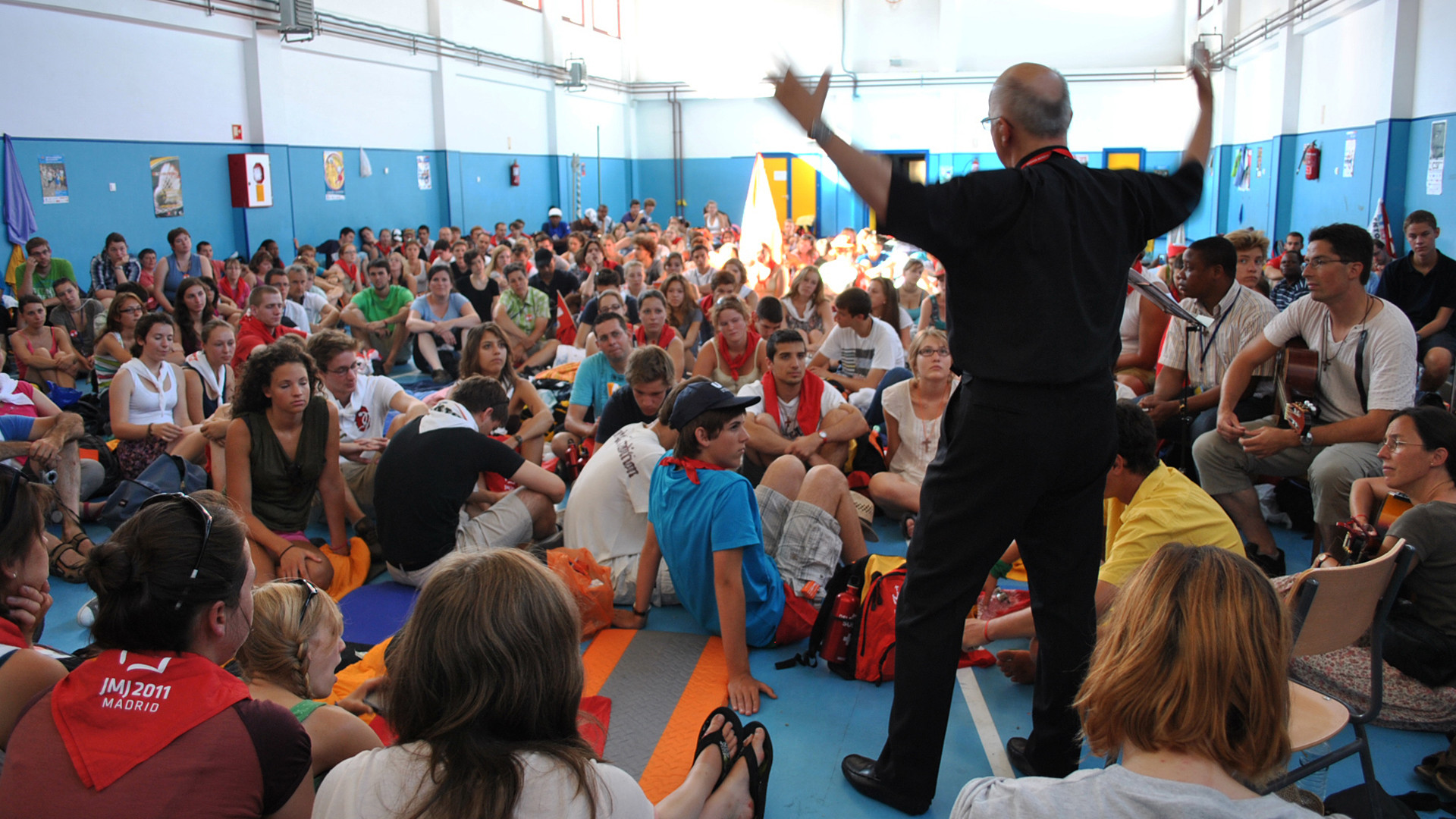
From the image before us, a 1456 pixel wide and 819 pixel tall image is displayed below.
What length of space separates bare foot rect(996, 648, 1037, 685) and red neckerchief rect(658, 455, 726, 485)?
1305mm

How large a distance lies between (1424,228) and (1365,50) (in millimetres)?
7459

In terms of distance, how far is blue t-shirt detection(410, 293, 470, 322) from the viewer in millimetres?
10062

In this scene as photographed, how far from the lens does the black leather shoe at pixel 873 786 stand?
275 cm

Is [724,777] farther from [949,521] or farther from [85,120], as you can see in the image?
[85,120]

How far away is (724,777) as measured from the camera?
2594 mm

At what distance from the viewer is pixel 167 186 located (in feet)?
40.8

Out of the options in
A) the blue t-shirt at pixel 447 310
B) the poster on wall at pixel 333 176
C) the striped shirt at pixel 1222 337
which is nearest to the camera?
the striped shirt at pixel 1222 337

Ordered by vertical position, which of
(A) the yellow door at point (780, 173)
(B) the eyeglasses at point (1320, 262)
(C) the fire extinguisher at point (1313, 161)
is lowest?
(B) the eyeglasses at point (1320, 262)

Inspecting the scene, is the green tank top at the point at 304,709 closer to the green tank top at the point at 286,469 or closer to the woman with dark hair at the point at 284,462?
the woman with dark hair at the point at 284,462

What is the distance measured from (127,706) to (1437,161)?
1342 centimetres

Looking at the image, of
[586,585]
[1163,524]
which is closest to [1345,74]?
[1163,524]

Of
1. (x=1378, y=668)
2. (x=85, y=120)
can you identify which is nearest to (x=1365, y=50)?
(x=1378, y=668)

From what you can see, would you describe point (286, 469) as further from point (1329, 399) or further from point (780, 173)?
point (780, 173)

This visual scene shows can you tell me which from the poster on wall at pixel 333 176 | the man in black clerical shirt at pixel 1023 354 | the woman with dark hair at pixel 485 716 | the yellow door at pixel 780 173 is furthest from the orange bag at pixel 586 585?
the yellow door at pixel 780 173
